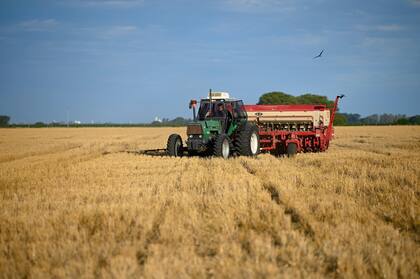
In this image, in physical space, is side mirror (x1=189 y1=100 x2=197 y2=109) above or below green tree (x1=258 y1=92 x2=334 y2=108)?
below

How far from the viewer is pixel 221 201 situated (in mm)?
7426

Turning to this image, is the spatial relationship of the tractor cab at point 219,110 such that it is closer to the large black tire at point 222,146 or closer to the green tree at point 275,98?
→ the large black tire at point 222,146

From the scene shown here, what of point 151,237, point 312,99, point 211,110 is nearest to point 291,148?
point 211,110

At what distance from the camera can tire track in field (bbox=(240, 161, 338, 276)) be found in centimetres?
474

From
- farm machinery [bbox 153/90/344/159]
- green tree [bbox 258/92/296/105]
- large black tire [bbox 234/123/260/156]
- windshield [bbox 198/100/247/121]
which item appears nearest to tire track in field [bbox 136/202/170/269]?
farm machinery [bbox 153/90/344/159]

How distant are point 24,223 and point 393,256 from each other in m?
4.15

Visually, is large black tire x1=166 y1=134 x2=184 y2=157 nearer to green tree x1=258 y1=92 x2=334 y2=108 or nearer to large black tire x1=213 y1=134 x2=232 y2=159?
large black tire x1=213 y1=134 x2=232 y2=159

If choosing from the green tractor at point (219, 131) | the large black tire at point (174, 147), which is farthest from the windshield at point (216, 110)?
the large black tire at point (174, 147)

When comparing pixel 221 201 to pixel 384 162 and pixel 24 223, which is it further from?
pixel 384 162

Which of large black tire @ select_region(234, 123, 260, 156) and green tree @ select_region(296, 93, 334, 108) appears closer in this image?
large black tire @ select_region(234, 123, 260, 156)

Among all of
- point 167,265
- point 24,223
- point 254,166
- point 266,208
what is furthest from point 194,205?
point 254,166

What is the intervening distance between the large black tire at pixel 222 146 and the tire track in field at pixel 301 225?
5130 mm

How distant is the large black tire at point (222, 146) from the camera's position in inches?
583

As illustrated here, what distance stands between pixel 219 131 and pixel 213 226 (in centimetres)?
986
